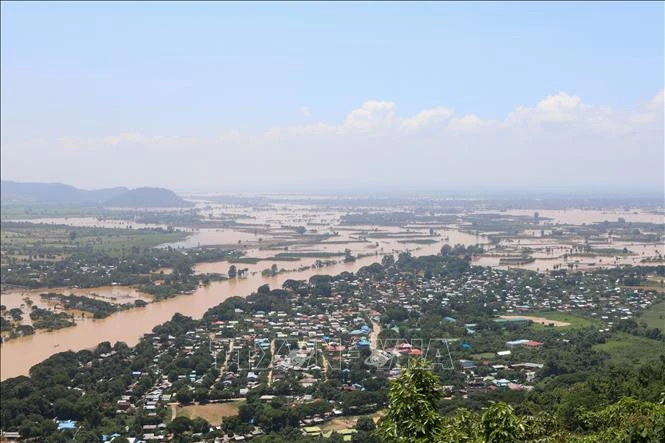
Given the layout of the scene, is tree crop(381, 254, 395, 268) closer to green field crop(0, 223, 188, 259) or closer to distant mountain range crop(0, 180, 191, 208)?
green field crop(0, 223, 188, 259)

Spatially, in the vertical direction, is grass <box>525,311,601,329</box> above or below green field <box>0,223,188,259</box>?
below

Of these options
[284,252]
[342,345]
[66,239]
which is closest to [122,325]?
[342,345]

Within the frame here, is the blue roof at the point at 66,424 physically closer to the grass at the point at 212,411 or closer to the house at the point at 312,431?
the grass at the point at 212,411

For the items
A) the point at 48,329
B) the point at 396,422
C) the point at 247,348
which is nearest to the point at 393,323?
the point at 247,348

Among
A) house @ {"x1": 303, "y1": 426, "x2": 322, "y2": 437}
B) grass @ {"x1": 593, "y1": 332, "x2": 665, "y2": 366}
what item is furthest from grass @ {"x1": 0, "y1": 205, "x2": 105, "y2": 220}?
grass @ {"x1": 593, "y1": 332, "x2": 665, "y2": 366}

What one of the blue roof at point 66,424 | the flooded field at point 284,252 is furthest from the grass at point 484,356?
the flooded field at point 284,252

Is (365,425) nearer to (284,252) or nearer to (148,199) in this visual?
(284,252)
